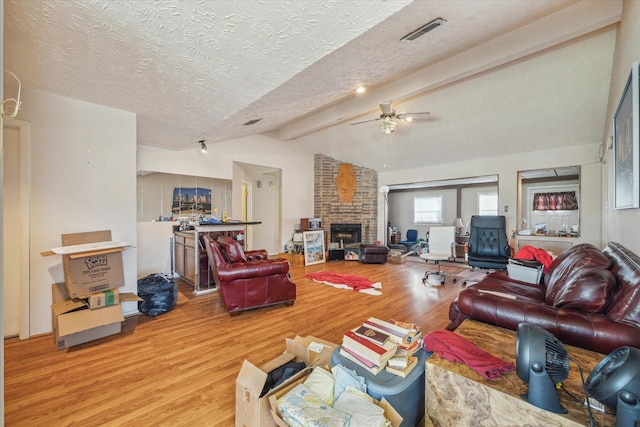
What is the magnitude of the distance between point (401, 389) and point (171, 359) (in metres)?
1.88

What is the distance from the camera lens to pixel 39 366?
1972 millimetres

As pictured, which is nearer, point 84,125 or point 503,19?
point 503,19

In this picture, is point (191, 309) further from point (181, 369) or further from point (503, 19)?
point (503, 19)

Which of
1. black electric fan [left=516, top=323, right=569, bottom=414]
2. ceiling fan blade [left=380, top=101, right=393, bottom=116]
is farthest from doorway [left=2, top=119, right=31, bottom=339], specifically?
ceiling fan blade [left=380, top=101, right=393, bottom=116]

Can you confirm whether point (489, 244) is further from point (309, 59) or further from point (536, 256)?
point (309, 59)

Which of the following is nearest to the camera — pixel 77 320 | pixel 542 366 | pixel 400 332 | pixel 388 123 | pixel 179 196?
pixel 542 366

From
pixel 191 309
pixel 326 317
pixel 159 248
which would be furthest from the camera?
pixel 159 248

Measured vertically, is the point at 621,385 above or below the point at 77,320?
above

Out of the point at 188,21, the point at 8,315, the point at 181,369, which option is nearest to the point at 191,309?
the point at 181,369

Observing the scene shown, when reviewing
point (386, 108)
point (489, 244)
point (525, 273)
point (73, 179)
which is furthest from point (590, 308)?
point (73, 179)

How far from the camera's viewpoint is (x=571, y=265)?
203 cm

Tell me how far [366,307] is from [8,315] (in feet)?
12.1

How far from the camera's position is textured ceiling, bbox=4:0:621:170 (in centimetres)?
142

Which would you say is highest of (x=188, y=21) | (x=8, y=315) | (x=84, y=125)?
(x=188, y=21)
